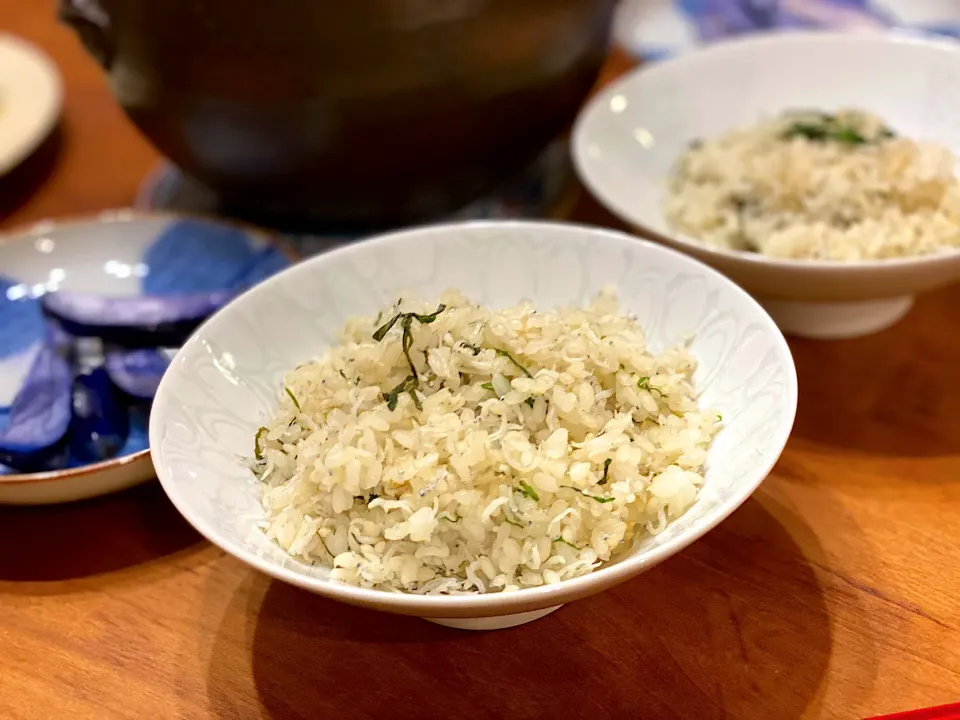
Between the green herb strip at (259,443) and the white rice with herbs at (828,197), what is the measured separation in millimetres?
716

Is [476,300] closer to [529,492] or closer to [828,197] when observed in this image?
[529,492]

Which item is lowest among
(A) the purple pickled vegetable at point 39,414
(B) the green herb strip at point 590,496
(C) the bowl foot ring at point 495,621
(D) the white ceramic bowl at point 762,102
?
(D) the white ceramic bowl at point 762,102

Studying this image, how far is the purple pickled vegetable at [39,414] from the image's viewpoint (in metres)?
1.09

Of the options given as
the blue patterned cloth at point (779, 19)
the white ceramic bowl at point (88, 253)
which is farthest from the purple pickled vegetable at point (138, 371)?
the blue patterned cloth at point (779, 19)

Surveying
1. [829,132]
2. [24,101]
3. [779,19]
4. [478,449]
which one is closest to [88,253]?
[24,101]

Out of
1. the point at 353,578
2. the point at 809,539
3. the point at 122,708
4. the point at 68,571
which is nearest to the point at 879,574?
the point at 809,539

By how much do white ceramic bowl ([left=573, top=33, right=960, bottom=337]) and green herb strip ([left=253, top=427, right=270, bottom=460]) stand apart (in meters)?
0.60

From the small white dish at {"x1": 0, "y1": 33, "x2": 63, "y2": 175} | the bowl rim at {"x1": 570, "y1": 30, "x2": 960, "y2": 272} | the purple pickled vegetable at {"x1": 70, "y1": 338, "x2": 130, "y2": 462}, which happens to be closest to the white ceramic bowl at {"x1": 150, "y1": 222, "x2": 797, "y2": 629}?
the bowl rim at {"x1": 570, "y1": 30, "x2": 960, "y2": 272}

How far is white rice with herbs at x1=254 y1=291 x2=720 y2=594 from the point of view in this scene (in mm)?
828

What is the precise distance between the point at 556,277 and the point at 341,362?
0.33 metres

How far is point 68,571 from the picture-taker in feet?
3.50

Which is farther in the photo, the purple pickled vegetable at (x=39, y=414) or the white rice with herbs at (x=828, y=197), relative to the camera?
the white rice with herbs at (x=828, y=197)

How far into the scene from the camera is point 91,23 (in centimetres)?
134

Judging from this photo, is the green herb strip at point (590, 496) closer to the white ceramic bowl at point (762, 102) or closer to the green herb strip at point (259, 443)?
the green herb strip at point (259, 443)
